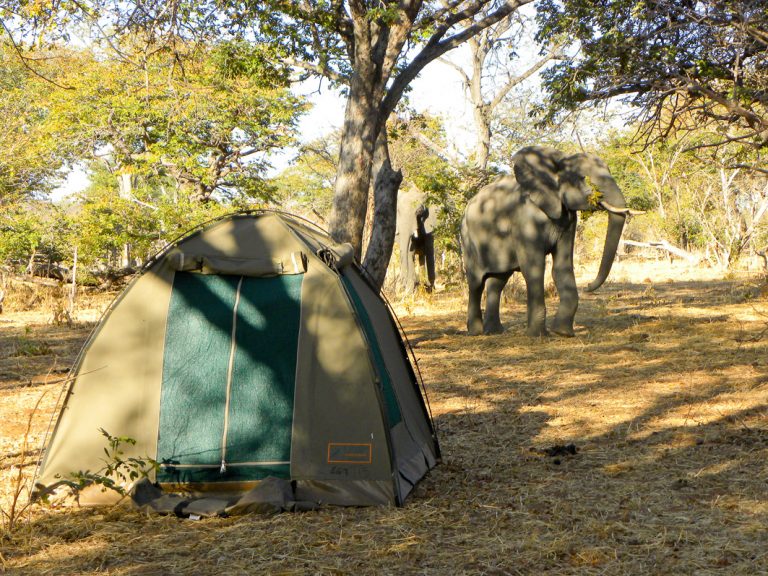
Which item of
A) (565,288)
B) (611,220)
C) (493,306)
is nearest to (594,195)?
(611,220)

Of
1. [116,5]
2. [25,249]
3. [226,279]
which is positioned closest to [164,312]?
[226,279]

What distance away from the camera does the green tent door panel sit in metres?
5.51

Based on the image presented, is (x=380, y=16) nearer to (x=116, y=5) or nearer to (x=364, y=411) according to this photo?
(x=116, y=5)

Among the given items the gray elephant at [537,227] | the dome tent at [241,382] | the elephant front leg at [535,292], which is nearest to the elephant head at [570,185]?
the gray elephant at [537,227]

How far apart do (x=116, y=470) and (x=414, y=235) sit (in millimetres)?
17087

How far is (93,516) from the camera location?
5.26m

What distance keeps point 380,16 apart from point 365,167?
5.67 ft

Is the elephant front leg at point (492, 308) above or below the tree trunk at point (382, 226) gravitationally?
below

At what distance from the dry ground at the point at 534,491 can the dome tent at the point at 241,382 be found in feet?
1.22

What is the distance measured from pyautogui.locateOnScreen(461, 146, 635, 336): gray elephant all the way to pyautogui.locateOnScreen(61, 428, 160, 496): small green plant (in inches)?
298

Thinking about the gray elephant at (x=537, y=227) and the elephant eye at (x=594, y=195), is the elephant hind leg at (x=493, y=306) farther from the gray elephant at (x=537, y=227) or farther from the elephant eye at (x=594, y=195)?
the elephant eye at (x=594, y=195)

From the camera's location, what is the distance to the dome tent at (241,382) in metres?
5.45

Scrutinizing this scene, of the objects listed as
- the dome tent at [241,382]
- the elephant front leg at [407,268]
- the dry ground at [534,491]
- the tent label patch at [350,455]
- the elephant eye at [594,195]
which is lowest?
the dry ground at [534,491]

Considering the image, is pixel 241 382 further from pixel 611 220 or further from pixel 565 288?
pixel 611 220
